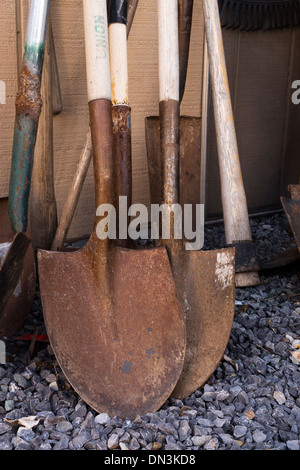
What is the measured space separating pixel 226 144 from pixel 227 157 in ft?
0.18

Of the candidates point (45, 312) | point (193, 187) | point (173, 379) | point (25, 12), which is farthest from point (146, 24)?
point (173, 379)

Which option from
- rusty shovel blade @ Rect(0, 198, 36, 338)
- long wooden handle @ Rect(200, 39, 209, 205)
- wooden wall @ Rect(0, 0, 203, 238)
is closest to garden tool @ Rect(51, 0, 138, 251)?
rusty shovel blade @ Rect(0, 198, 36, 338)

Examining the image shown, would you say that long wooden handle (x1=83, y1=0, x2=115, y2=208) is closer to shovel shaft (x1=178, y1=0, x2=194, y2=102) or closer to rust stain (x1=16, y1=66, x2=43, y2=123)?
rust stain (x1=16, y1=66, x2=43, y2=123)

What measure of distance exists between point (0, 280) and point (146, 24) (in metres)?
1.68

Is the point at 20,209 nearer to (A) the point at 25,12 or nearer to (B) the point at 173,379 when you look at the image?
(B) the point at 173,379

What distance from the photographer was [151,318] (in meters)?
1.54

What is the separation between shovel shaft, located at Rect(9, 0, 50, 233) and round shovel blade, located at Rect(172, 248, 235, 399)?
60cm

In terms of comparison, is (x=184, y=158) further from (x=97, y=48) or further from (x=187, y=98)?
(x=97, y=48)

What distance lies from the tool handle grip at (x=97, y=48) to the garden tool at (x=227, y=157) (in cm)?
71

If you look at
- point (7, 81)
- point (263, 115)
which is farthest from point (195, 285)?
Result: point (263, 115)

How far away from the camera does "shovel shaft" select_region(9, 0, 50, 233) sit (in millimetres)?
1753

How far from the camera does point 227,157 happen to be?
219 cm

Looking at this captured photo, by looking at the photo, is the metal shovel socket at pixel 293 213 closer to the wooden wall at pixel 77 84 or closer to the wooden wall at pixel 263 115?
the wooden wall at pixel 77 84

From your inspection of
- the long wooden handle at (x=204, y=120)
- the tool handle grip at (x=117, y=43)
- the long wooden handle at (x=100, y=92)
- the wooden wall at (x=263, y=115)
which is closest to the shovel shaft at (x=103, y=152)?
the long wooden handle at (x=100, y=92)
